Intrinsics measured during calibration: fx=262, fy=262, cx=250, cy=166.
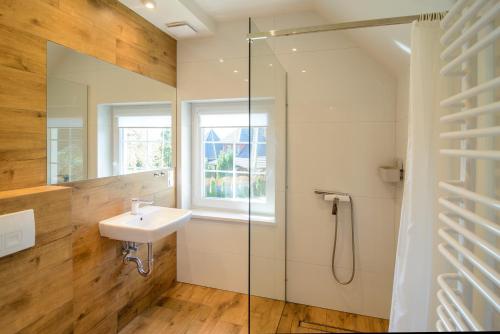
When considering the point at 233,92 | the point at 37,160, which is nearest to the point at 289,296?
the point at 233,92

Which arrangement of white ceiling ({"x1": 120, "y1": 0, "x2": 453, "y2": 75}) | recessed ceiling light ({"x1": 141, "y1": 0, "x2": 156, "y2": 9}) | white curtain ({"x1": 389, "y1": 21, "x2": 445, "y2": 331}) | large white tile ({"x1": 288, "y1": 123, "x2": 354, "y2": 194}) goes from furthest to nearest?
large white tile ({"x1": 288, "y1": 123, "x2": 354, "y2": 194}) → recessed ceiling light ({"x1": 141, "y1": 0, "x2": 156, "y2": 9}) → white ceiling ({"x1": 120, "y1": 0, "x2": 453, "y2": 75}) → white curtain ({"x1": 389, "y1": 21, "x2": 445, "y2": 331})

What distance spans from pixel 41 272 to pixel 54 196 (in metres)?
0.35

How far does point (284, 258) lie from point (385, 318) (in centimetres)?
90

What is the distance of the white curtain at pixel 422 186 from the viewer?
0.99 metres

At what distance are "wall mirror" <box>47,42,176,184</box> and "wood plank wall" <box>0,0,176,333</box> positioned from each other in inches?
2.3

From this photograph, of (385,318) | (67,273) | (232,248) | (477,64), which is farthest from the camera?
(232,248)

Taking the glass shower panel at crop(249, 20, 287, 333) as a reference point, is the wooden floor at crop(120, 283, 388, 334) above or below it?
below

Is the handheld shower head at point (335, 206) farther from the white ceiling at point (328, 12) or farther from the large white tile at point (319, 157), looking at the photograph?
the white ceiling at point (328, 12)

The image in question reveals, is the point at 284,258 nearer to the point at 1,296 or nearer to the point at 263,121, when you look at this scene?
the point at 263,121

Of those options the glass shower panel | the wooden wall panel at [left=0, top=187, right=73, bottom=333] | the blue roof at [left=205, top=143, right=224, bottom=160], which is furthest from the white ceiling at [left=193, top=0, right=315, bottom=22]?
the wooden wall panel at [left=0, top=187, right=73, bottom=333]

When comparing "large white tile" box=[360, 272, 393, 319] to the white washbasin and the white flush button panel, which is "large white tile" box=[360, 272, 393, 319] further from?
the white flush button panel

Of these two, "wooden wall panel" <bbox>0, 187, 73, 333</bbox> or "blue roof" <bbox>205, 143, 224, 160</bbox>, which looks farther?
"blue roof" <bbox>205, 143, 224, 160</bbox>

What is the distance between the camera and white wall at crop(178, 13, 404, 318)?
199cm

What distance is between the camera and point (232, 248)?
2.43 metres
